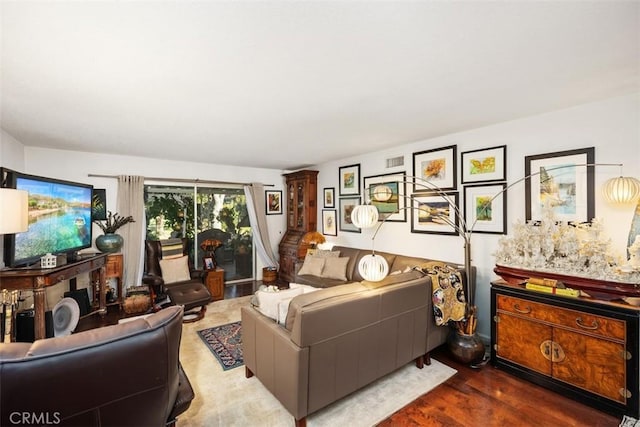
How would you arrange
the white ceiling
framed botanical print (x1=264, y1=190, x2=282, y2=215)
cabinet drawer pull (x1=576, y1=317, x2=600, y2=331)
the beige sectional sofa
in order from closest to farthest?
1. the white ceiling
2. the beige sectional sofa
3. cabinet drawer pull (x1=576, y1=317, x2=600, y2=331)
4. framed botanical print (x1=264, y1=190, x2=282, y2=215)

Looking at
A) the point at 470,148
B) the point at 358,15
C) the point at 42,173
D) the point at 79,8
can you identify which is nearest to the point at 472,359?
the point at 470,148

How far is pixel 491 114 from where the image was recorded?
2820 mm

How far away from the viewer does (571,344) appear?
86.4 inches

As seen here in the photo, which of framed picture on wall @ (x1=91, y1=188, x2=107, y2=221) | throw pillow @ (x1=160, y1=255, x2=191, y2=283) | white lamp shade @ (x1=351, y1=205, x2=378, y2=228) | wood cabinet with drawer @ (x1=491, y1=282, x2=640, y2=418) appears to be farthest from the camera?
framed picture on wall @ (x1=91, y1=188, x2=107, y2=221)

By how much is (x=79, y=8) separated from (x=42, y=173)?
416 centimetres

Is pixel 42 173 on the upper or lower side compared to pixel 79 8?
lower

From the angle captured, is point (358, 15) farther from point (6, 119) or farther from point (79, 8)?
point (6, 119)

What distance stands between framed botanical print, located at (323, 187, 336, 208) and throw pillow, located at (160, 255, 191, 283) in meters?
2.81

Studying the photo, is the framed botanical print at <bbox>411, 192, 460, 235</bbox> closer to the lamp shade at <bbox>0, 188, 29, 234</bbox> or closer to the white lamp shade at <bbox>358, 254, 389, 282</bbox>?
the white lamp shade at <bbox>358, 254, 389, 282</bbox>

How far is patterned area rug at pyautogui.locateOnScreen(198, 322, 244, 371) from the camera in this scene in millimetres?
2762

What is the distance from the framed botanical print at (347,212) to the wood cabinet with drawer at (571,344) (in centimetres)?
266

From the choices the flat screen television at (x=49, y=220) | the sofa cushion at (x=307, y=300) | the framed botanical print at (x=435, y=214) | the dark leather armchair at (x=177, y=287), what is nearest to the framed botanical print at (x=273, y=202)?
the dark leather armchair at (x=177, y=287)

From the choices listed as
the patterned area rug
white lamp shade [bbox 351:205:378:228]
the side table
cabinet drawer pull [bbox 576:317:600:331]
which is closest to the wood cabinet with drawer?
cabinet drawer pull [bbox 576:317:600:331]

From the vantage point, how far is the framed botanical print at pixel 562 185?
100 inches
